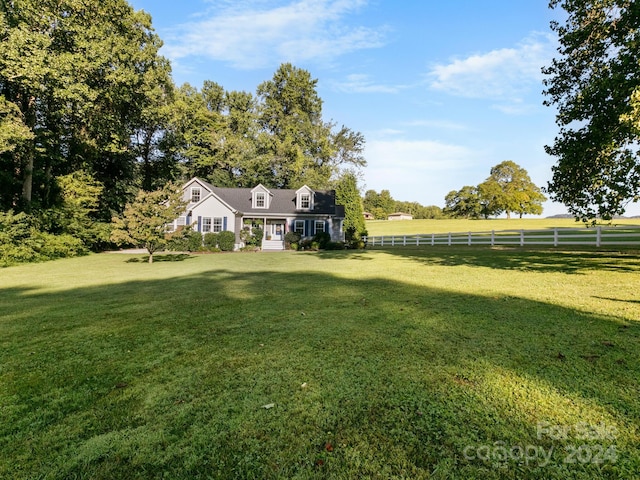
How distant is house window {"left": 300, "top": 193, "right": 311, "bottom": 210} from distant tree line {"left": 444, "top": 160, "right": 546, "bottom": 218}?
48.8 m

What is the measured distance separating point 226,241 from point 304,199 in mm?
8799

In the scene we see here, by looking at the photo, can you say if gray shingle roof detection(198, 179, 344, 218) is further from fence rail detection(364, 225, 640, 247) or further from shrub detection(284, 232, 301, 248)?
fence rail detection(364, 225, 640, 247)

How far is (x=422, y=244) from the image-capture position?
2797 cm

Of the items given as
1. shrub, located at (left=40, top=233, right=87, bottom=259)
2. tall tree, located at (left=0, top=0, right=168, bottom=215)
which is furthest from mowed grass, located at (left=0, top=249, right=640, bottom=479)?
tall tree, located at (left=0, top=0, right=168, bottom=215)

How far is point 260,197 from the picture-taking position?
30750mm

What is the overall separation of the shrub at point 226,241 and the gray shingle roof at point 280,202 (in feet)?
10.5

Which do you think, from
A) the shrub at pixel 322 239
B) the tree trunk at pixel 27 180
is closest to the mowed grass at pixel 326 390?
the tree trunk at pixel 27 180

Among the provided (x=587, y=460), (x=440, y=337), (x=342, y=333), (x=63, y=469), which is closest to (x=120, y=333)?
(x=63, y=469)

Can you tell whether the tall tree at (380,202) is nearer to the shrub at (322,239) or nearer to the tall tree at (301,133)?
the tall tree at (301,133)

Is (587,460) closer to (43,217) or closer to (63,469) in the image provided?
(63,469)

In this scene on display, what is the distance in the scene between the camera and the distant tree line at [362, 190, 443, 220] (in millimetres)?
98762

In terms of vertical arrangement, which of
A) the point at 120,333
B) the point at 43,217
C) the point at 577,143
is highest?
the point at 577,143

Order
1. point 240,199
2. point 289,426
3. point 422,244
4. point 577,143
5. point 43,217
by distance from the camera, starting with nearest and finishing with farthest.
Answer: point 289,426
point 577,143
point 43,217
point 422,244
point 240,199

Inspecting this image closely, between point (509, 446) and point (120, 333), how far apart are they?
506 cm
